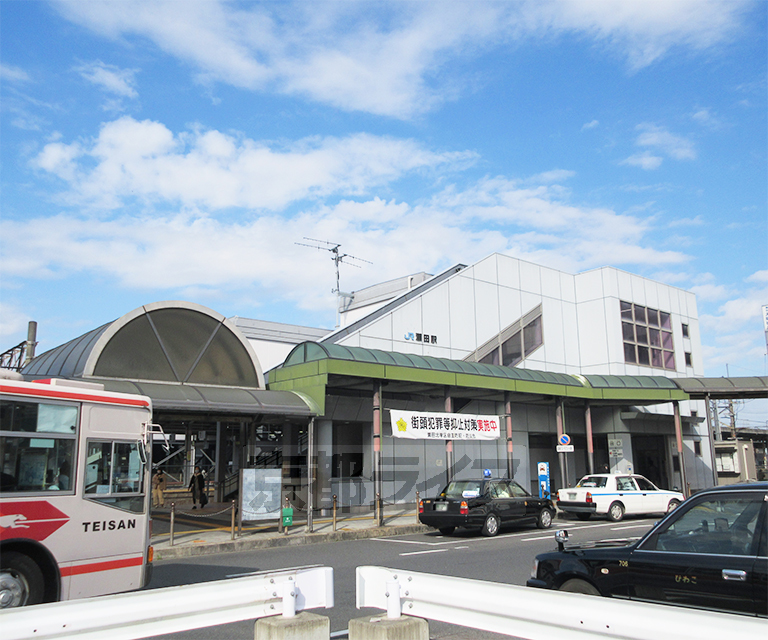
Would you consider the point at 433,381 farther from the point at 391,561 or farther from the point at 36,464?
the point at 36,464

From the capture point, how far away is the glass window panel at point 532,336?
111 ft

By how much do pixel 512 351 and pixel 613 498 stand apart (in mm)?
11488

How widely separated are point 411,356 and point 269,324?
59.1ft

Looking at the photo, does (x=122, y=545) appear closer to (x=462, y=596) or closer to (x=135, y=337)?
(x=462, y=596)

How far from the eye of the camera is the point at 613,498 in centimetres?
2261

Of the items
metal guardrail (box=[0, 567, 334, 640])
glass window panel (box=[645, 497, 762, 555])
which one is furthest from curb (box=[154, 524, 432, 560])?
glass window panel (box=[645, 497, 762, 555])

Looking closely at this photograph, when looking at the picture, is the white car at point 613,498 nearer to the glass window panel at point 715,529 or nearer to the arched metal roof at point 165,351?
the arched metal roof at point 165,351

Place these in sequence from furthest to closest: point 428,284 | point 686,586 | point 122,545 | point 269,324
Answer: point 269,324
point 428,284
point 122,545
point 686,586

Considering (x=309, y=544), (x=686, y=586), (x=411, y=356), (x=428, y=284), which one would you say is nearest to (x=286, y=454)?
(x=411, y=356)

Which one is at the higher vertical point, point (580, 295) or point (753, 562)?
point (580, 295)

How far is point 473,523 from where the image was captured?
58.9ft

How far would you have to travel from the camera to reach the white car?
22.4 meters

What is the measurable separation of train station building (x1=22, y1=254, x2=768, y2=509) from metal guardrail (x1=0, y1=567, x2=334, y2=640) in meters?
13.1

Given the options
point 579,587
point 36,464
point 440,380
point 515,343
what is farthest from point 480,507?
point 515,343
